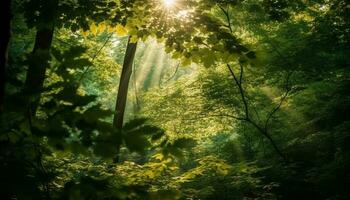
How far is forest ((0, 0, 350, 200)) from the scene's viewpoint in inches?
70.6

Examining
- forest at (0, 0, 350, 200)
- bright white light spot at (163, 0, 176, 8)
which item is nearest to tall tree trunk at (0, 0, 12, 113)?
forest at (0, 0, 350, 200)

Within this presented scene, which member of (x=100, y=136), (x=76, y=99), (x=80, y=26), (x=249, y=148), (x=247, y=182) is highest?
(x=249, y=148)

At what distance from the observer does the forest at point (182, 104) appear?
179 cm

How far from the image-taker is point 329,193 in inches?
303

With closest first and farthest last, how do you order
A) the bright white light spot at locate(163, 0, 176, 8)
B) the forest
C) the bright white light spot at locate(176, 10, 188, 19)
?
the forest < the bright white light spot at locate(176, 10, 188, 19) < the bright white light spot at locate(163, 0, 176, 8)

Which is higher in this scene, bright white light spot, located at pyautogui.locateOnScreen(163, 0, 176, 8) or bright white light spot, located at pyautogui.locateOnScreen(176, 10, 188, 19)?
bright white light spot, located at pyautogui.locateOnScreen(163, 0, 176, 8)

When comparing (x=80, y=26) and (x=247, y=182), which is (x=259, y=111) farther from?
(x=80, y=26)

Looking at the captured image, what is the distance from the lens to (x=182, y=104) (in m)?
12.9

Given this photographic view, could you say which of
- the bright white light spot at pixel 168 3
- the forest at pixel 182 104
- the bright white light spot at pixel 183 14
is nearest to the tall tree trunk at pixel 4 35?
the forest at pixel 182 104

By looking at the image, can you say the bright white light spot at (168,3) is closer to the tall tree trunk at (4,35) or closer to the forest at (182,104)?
the forest at (182,104)

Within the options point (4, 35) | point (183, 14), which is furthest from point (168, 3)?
point (4, 35)

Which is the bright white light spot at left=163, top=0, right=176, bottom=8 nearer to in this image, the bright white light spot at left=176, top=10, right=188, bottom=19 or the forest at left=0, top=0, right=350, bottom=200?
the forest at left=0, top=0, right=350, bottom=200

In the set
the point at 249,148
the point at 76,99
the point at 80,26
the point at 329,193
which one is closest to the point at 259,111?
the point at 249,148

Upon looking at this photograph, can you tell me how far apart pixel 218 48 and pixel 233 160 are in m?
10.8
